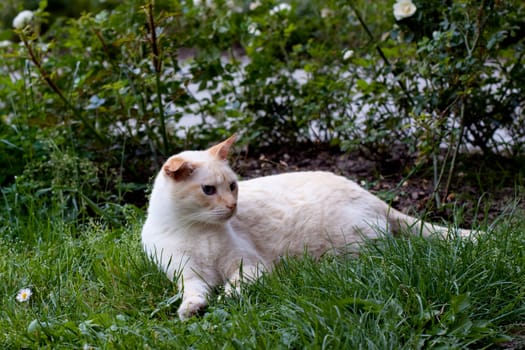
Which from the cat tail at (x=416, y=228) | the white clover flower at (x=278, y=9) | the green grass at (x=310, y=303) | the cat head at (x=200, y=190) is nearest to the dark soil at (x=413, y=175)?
the cat tail at (x=416, y=228)

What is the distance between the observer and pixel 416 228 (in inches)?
138

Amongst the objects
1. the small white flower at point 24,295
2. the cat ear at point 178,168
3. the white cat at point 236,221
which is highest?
the cat ear at point 178,168

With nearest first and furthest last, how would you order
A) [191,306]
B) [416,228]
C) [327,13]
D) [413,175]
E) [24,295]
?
[191,306] < [24,295] < [416,228] < [413,175] < [327,13]

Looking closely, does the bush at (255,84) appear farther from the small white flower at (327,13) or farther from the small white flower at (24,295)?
the small white flower at (24,295)

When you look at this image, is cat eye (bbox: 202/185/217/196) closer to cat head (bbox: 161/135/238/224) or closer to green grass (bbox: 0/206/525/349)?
cat head (bbox: 161/135/238/224)

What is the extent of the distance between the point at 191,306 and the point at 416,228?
125cm

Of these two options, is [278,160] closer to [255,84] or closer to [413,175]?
[255,84]

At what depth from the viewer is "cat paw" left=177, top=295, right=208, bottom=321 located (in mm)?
2861

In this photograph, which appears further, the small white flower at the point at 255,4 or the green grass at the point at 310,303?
the small white flower at the point at 255,4

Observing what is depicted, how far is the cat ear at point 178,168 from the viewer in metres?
3.16

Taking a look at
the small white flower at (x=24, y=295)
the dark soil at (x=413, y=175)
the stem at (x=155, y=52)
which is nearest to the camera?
the small white flower at (x=24, y=295)

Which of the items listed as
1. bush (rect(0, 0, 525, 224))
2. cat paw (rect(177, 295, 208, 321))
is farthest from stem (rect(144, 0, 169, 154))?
cat paw (rect(177, 295, 208, 321))

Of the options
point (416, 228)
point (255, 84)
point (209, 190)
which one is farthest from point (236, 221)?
point (255, 84)

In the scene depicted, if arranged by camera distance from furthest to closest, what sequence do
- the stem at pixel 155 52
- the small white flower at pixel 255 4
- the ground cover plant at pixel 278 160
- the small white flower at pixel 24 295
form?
the small white flower at pixel 255 4, the stem at pixel 155 52, the small white flower at pixel 24 295, the ground cover plant at pixel 278 160
